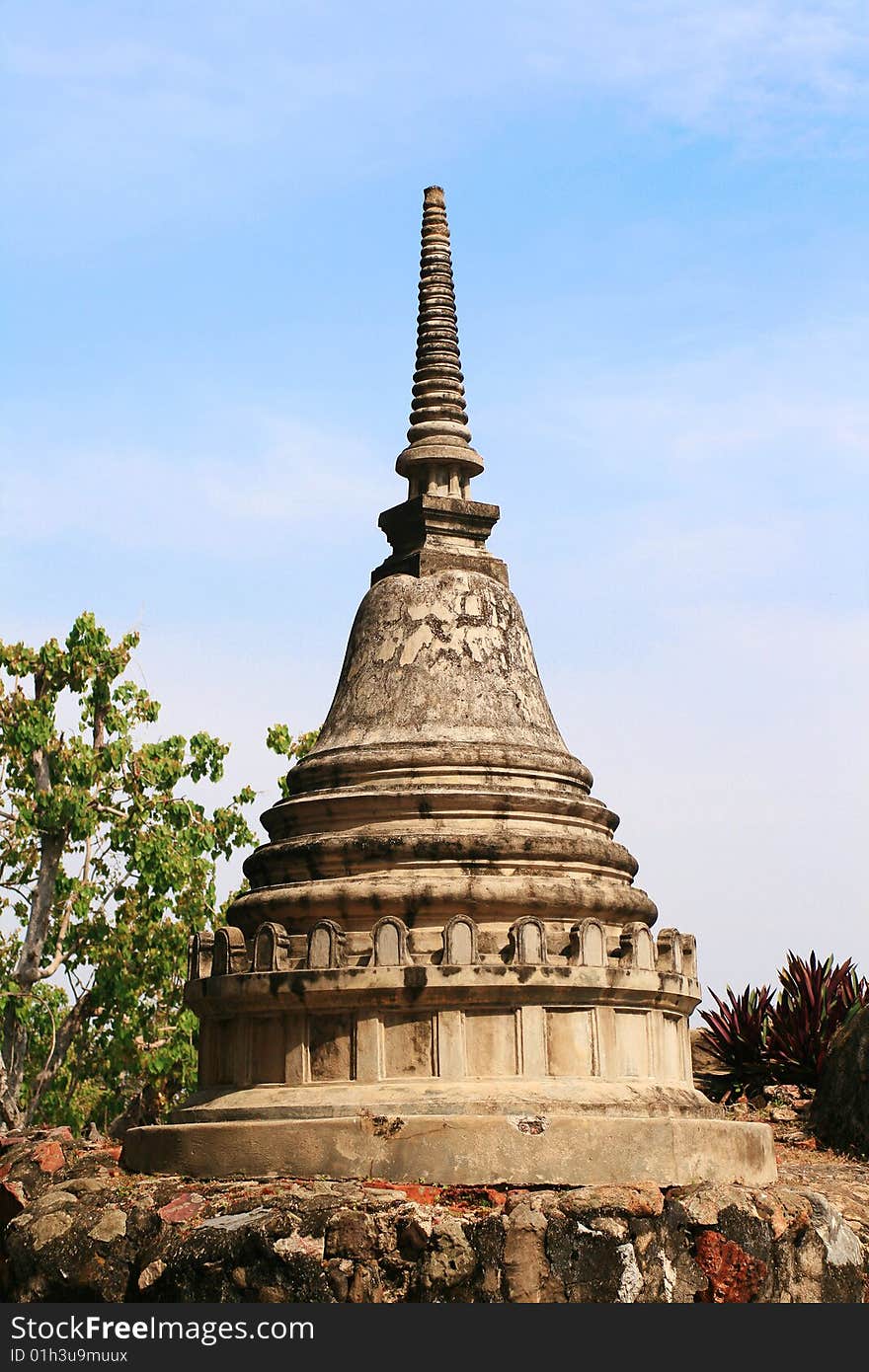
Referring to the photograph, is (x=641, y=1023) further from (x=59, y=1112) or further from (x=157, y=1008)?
(x=59, y=1112)

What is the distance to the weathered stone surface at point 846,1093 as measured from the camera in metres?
18.2

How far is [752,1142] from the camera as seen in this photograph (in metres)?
14.8

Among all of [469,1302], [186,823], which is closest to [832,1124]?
[469,1302]

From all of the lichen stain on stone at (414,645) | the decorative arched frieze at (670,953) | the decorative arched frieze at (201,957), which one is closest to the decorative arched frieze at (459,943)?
the decorative arched frieze at (670,953)

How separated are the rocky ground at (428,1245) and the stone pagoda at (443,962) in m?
0.56

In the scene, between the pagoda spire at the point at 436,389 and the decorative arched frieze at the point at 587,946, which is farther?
the pagoda spire at the point at 436,389

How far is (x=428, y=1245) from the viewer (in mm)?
12016

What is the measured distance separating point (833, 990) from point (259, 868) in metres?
8.38

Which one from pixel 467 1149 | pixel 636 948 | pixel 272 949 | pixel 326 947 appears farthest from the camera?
pixel 636 948

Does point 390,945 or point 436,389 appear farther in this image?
point 436,389

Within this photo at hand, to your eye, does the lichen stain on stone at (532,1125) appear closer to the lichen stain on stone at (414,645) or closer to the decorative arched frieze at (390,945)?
the decorative arched frieze at (390,945)

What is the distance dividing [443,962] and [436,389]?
715 cm

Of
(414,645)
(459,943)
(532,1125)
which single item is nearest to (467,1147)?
(532,1125)

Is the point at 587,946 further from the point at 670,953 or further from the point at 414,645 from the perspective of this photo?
the point at 414,645
